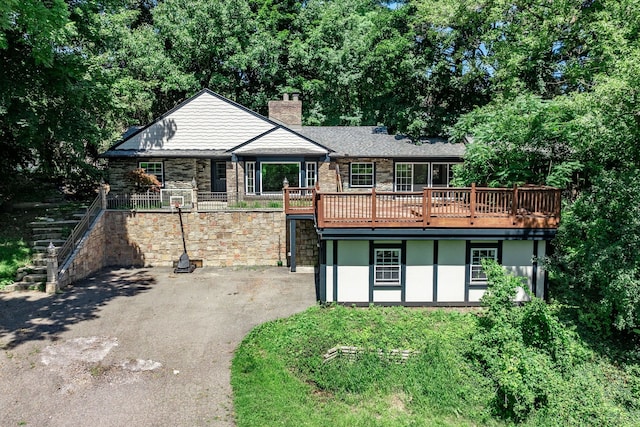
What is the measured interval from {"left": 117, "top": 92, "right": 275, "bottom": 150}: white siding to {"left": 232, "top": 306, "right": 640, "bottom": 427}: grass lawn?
12.0 metres

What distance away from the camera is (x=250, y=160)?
19688 millimetres

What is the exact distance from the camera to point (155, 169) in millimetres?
20406

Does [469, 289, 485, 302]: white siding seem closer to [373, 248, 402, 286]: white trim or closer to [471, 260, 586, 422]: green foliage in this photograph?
[471, 260, 586, 422]: green foliage

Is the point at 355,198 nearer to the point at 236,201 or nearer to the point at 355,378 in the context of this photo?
the point at 355,378

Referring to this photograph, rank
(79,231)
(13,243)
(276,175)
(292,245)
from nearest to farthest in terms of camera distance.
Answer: (79,231) → (13,243) → (292,245) → (276,175)

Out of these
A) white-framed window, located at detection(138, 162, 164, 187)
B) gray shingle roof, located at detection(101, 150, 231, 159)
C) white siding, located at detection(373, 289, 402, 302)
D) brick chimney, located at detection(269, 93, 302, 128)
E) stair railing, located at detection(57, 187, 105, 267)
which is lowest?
white siding, located at detection(373, 289, 402, 302)

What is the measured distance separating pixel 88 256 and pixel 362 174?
1234 centimetres

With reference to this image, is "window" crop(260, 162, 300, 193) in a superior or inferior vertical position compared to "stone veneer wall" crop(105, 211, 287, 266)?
superior

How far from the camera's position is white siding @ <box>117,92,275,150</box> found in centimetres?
2052

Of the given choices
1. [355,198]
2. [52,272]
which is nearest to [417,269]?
[355,198]

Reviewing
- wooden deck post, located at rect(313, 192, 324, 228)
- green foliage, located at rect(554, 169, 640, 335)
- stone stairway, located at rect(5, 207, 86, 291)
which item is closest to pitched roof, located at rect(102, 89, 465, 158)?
stone stairway, located at rect(5, 207, 86, 291)

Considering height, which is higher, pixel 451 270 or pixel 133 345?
pixel 451 270

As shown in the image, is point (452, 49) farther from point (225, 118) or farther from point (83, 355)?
point (83, 355)

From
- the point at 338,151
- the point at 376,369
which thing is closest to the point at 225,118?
the point at 338,151
